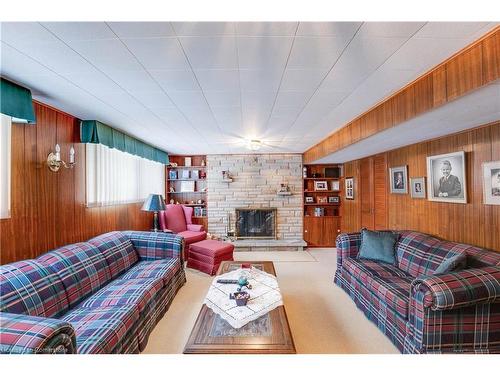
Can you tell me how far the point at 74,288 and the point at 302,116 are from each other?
2.91 metres

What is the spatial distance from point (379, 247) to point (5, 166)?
401 cm

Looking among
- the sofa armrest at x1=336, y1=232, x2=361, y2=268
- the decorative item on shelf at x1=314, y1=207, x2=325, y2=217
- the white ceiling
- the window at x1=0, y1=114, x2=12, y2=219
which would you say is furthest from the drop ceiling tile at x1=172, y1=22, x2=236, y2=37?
the decorative item on shelf at x1=314, y1=207, x2=325, y2=217

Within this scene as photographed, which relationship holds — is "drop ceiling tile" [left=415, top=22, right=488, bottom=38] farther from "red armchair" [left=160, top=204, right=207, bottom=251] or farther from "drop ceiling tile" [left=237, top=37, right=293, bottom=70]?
"red armchair" [left=160, top=204, right=207, bottom=251]

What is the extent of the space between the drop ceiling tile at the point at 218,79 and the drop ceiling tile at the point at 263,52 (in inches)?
6.1

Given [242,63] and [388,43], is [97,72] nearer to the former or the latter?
[242,63]

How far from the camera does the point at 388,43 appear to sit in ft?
4.28

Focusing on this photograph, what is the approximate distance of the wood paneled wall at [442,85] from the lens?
1.22m

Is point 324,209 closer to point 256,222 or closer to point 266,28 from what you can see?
point 256,222

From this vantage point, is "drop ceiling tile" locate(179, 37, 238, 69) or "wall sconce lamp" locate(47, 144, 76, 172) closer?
"drop ceiling tile" locate(179, 37, 238, 69)

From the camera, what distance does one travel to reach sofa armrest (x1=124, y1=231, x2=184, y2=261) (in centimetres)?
300

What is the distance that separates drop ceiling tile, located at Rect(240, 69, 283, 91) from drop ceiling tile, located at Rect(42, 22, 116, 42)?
85 cm

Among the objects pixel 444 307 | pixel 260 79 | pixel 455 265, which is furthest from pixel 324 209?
pixel 260 79

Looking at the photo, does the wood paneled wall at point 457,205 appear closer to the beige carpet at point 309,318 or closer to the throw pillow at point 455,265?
the throw pillow at point 455,265
